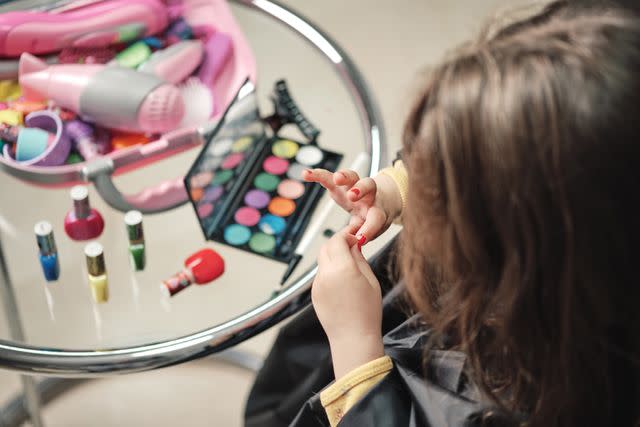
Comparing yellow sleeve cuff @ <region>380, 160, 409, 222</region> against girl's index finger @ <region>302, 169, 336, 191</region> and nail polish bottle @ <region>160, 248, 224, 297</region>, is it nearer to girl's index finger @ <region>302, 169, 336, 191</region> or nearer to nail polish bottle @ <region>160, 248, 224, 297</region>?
girl's index finger @ <region>302, 169, 336, 191</region>

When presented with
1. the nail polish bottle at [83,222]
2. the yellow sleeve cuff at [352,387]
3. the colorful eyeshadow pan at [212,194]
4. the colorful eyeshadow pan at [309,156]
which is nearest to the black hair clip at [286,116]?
the colorful eyeshadow pan at [309,156]

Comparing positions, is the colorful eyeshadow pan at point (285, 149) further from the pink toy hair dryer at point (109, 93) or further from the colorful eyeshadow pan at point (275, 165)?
the pink toy hair dryer at point (109, 93)

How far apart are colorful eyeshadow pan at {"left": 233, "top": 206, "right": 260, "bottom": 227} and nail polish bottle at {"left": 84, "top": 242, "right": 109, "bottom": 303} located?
0.16 m

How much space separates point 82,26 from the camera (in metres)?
0.92

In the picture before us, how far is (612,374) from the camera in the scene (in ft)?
1.81

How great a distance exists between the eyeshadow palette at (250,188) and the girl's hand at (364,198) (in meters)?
0.12

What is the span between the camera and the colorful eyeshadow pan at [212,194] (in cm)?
88

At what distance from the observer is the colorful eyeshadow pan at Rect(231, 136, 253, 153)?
91 centimetres

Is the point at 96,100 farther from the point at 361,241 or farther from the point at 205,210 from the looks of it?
the point at 361,241

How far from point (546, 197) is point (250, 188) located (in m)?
0.48

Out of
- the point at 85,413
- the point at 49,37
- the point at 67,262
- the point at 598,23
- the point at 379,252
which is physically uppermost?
the point at 598,23

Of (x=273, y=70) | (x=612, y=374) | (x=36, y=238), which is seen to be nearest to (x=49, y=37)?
(x=36, y=238)

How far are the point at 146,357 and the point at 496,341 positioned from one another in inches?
13.4

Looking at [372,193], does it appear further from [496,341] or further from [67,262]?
[67,262]
